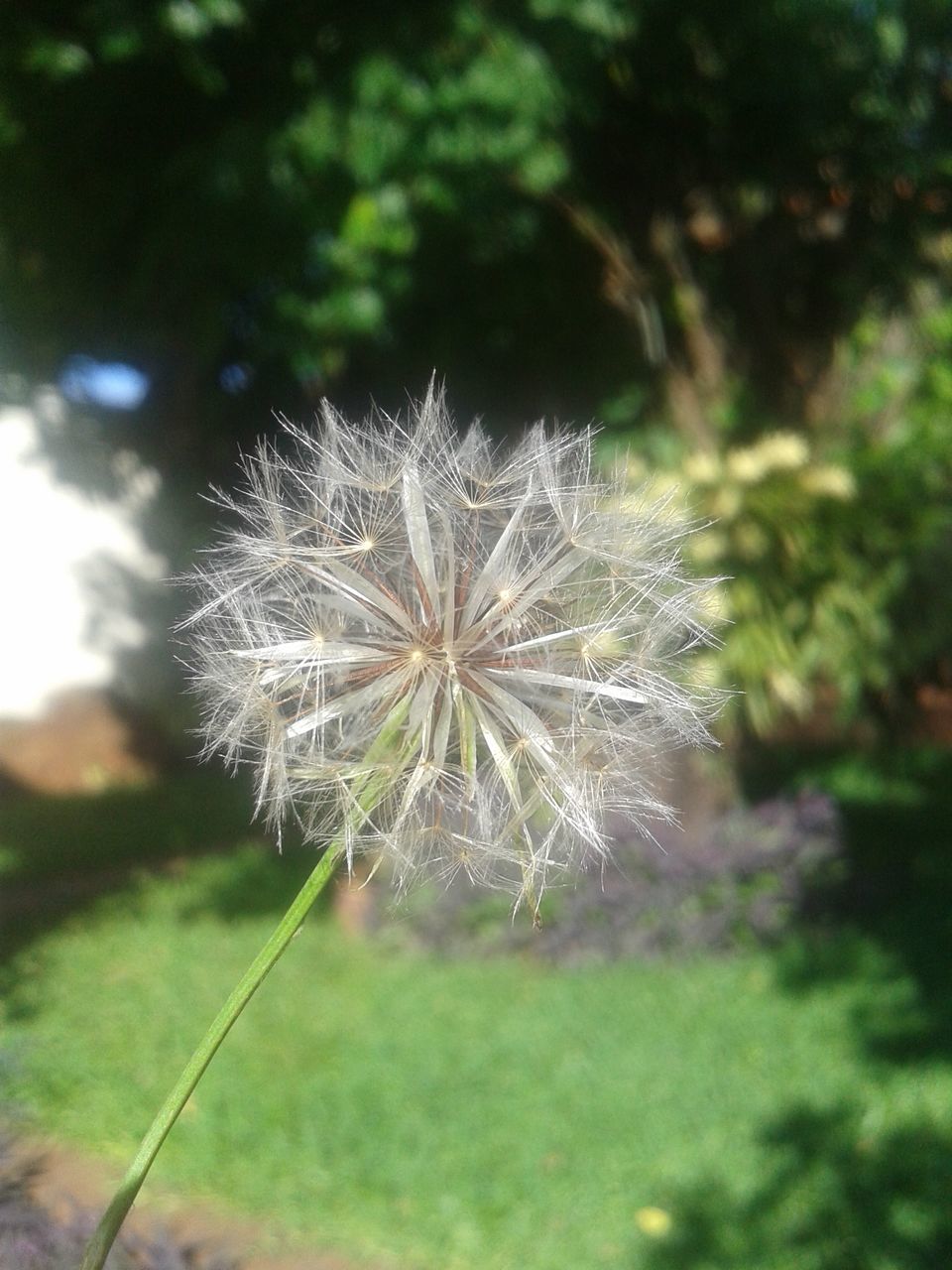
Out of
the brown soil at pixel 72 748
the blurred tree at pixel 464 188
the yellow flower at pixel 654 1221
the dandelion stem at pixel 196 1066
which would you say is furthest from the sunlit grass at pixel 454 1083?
the brown soil at pixel 72 748

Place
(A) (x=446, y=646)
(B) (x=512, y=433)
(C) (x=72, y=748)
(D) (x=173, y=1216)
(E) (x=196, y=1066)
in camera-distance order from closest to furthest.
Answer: (E) (x=196, y=1066)
(A) (x=446, y=646)
(D) (x=173, y=1216)
(B) (x=512, y=433)
(C) (x=72, y=748)

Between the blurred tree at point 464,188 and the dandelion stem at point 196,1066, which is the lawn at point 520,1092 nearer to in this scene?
the dandelion stem at point 196,1066

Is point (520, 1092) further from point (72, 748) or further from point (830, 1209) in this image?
point (72, 748)

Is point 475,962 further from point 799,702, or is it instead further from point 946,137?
point 946,137

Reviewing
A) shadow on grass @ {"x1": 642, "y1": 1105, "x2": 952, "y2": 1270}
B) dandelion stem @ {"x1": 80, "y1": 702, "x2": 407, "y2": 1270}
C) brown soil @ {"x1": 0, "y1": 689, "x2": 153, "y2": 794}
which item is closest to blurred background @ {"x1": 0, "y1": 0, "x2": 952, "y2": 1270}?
shadow on grass @ {"x1": 642, "y1": 1105, "x2": 952, "y2": 1270}

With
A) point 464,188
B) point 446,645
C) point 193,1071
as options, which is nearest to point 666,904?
point 464,188
